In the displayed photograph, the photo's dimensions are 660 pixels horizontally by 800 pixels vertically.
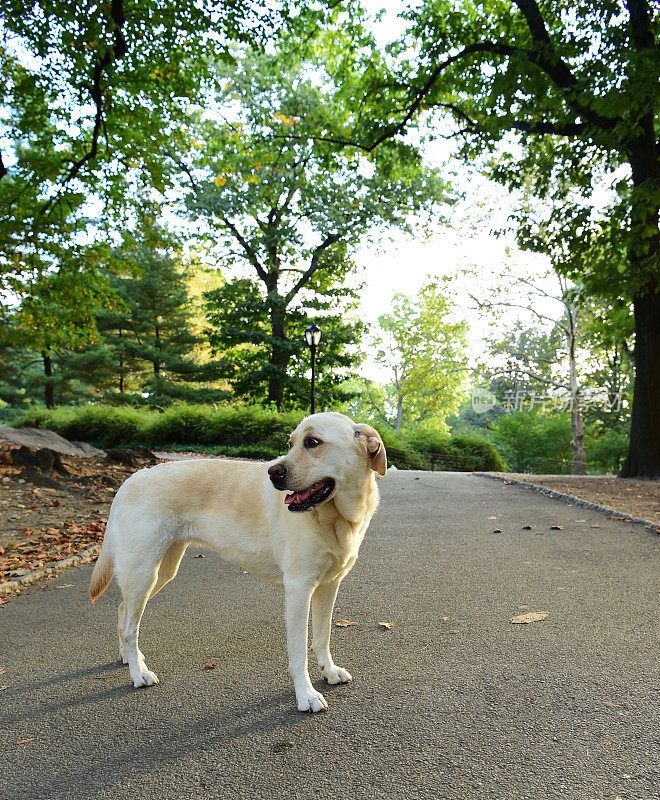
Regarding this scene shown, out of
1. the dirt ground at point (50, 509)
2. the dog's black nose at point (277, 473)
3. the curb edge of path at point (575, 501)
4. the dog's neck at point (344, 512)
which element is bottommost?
the dirt ground at point (50, 509)

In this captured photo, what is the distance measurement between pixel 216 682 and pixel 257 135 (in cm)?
1443

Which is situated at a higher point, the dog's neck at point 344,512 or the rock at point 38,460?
the dog's neck at point 344,512

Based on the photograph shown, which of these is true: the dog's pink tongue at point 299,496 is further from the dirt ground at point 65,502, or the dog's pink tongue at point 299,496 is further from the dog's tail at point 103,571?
the dirt ground at point 65,502

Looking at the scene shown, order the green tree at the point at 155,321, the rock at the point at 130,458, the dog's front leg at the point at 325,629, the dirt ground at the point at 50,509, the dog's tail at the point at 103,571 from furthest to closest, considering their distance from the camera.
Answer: the green tree at the point at 155,321
the rock at the point at 130,458
the dirt ground at the point at 50,509
the dog's tail at the point at 103,571
the dog's front leg at the point at 325,629

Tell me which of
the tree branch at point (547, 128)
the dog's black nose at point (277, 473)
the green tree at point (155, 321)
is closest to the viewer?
the dog's black nose at point (277, 473)

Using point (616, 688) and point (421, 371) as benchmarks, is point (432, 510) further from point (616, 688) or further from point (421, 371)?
point (421, 371)

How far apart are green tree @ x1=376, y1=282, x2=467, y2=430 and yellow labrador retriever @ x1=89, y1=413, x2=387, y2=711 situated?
86.4 ft

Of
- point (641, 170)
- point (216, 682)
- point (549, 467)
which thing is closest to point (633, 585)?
point (216, 682)

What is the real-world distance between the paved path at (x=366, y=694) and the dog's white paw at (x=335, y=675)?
52 millimetres

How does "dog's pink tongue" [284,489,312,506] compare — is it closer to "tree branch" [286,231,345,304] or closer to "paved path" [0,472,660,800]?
"paved path" [0,472,660,800]

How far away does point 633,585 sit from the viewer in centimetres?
501

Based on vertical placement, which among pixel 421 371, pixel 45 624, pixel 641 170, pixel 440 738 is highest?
pixel 641 170

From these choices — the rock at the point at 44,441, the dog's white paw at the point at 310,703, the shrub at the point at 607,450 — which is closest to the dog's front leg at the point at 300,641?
the dog's white paw at the point at 310,703

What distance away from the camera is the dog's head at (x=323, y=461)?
281 centimetres
